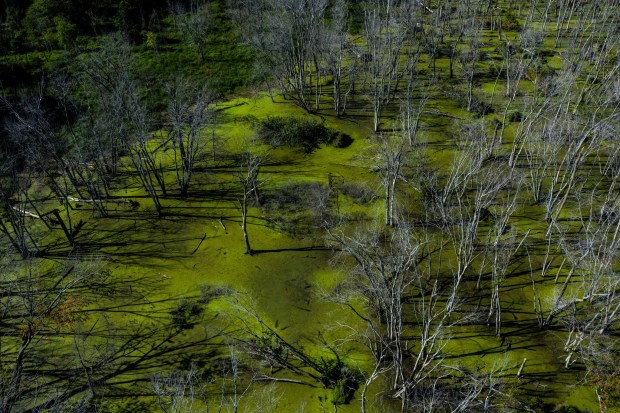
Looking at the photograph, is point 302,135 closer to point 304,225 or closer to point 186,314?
point 304,225

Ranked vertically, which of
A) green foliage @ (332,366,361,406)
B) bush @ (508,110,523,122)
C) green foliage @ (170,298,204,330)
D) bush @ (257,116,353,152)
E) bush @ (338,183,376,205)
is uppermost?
bush @ (508,110,523,122)

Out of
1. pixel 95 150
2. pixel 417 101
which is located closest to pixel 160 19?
pixel 95 150

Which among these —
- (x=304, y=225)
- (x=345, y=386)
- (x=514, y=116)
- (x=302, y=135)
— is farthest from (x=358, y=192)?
(x=514, y=116)

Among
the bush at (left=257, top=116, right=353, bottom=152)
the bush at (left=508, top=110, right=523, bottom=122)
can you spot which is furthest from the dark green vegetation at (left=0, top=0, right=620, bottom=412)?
the bush at (left=257, top=116, right=353, bottom=152)

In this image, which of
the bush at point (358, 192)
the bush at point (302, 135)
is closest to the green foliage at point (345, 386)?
the bush at point (358, 192)

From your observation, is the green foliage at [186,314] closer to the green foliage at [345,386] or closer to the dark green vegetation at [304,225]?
the dark green vegetation at [304,225]

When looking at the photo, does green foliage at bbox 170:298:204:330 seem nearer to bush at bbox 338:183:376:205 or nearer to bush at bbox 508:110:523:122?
bush at bbox 338:183:376:205

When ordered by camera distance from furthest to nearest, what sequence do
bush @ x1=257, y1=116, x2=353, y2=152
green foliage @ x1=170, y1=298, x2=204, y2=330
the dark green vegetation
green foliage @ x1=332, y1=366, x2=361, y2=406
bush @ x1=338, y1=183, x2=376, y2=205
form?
1. bush @ x1=257, y1=116, x2=353, y2=152
2. bush @ x1=338, y1=183, x2=376, y2=205
3. green foliage @ x1=170, y1=298, x2=204, y2=330
4. the dark green vegetation
5. green foliage @ x1=332, y1=366, x2=361, y2=406
